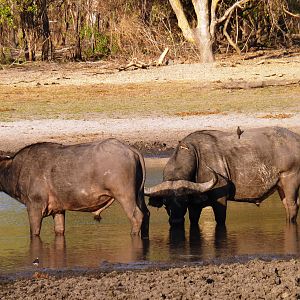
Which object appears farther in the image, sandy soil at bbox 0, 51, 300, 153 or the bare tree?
the bare tree

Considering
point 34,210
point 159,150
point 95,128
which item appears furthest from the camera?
point 95,128

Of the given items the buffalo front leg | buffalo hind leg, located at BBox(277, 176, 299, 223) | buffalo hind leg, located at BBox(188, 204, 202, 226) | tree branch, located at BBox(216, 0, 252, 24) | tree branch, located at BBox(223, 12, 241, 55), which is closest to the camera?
the buffalo front leg

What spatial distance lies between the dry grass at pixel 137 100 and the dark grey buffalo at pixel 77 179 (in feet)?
34.9

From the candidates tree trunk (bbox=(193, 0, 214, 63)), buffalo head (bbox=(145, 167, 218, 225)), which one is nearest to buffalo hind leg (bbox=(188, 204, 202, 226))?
buffalo head (bbox=(145, 167, 218, 225))

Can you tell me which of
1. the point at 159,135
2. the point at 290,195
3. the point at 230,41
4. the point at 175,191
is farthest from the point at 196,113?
the point at 230,41

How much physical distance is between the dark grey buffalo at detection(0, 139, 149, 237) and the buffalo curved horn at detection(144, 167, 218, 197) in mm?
308

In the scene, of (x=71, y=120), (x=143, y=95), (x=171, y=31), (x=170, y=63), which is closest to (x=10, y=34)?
(x=171, y=31)

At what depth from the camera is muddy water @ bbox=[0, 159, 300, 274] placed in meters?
10.2

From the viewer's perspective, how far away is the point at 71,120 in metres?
21.6

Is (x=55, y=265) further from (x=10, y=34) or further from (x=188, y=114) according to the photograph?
(x=10, y=34)

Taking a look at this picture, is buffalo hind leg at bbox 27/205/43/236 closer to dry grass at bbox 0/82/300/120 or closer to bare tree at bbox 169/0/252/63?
dry grass at bbox 0/82/300/120

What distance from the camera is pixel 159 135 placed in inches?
790

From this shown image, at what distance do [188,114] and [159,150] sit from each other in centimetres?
346

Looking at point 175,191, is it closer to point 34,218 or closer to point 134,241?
point 134,241
